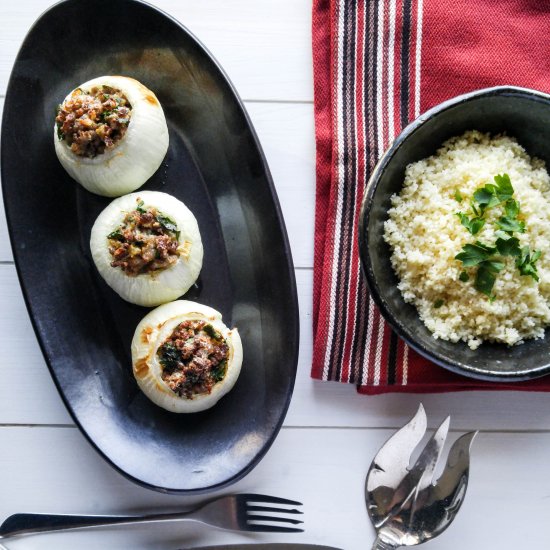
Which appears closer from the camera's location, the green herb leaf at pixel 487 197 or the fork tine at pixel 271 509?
the green herb leaf at pixel 487 197

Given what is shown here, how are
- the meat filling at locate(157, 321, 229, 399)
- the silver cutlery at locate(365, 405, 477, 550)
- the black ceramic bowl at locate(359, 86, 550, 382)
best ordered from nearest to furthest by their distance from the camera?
the black ceramic bowl at locate(359, 86, 550, 382), the meat filling at locate(157, 321, 229, 399), the silver cutlery at locate(365, 405, 477, 550)

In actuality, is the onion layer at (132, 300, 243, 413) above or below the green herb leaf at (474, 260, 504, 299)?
below

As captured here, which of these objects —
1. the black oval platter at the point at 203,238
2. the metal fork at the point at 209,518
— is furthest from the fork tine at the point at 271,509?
the black oval platter at the point at 203,238

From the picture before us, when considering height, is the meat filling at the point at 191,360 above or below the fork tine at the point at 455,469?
above

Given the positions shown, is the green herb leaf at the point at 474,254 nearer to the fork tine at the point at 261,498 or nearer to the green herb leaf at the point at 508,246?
the green herb leaf at the point at 508,246

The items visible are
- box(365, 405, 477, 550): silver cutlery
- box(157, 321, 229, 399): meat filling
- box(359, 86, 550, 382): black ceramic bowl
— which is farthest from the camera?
box(365, 405, 477, 550): silver cutlery

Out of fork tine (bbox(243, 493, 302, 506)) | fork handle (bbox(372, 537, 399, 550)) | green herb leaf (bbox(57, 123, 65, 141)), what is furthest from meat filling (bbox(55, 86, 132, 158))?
fork handle (bbox(372, 537, 399, 550))

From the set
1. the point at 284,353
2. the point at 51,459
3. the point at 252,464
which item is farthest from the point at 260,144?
the point at 51,459

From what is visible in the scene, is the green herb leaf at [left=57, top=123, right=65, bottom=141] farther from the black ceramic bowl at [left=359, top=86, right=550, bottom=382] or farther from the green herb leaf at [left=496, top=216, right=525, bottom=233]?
the green herb leaf at [left=496, top=216, right=525, bottom=233]

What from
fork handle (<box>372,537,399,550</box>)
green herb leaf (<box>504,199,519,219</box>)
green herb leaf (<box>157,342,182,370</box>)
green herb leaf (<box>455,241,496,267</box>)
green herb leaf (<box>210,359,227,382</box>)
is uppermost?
green herb leaf (<box>504,199,519,219</box>)
